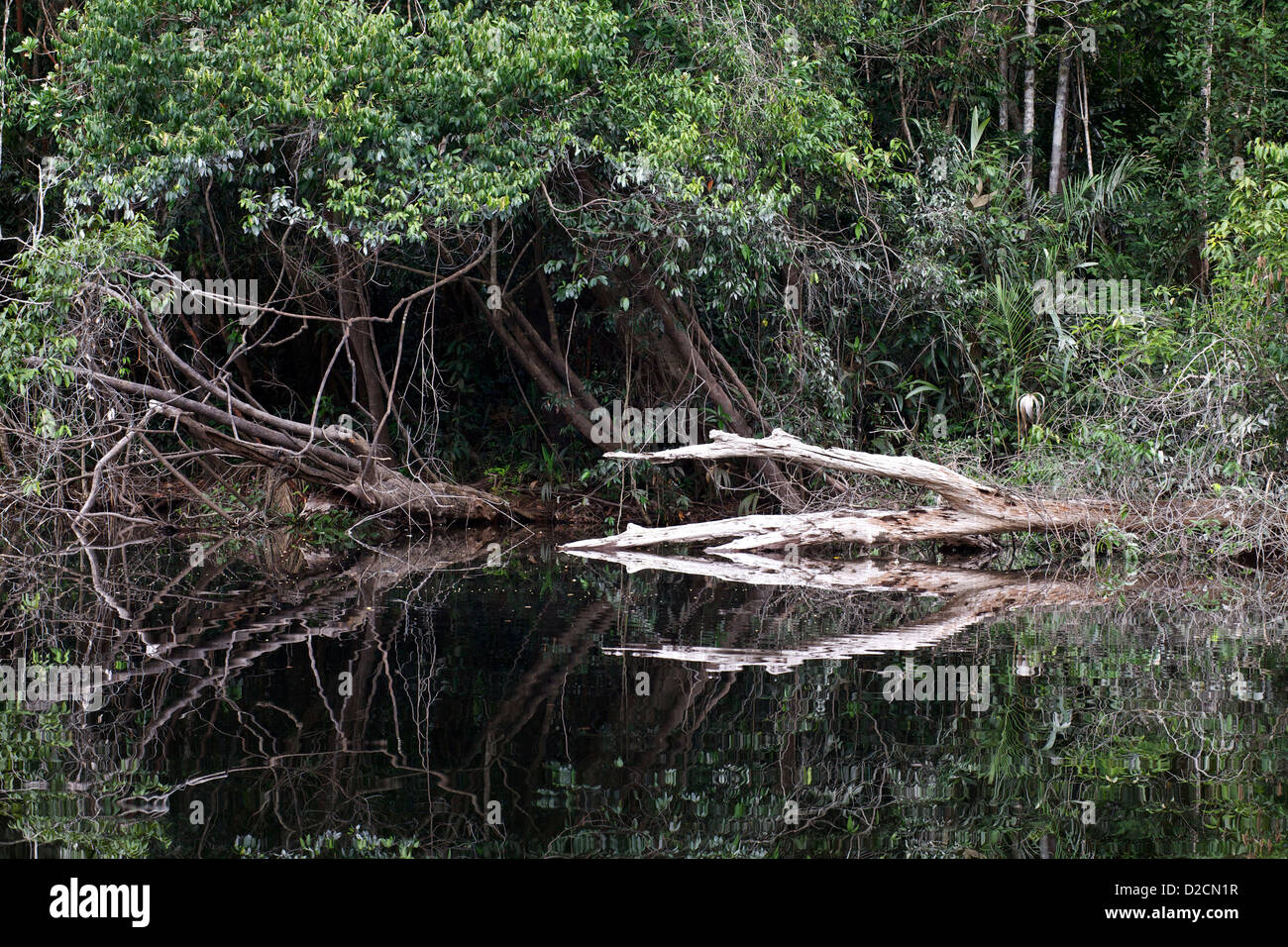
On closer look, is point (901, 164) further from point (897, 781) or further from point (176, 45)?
point (897, 781)

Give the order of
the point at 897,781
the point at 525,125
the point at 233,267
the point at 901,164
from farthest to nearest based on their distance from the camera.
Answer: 1. the point at 901,164
2. the point at 233,267
3. the point at 525,125
4. the point at 897,781

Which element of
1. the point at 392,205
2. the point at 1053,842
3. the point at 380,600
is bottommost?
the point at 1053,842

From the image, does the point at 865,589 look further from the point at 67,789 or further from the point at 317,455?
the point at 317,455

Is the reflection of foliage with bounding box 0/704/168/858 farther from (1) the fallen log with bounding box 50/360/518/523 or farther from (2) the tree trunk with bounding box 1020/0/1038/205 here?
(2) the tree trunk with bounding box 1020/0/1038/205

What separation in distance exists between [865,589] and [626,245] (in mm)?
4661

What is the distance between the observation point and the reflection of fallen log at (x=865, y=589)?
5945 mm

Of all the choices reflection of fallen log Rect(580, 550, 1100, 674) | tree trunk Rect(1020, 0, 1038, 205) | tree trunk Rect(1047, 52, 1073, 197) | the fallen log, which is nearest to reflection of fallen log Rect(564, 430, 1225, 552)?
reflection of fallen log Rect(580, 550, 1100, 674)

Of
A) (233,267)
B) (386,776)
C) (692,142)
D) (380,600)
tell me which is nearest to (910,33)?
(692,142)

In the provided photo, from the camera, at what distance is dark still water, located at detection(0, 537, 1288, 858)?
3.50 m

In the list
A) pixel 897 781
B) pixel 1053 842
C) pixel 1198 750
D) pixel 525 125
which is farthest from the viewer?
pixel 525 125

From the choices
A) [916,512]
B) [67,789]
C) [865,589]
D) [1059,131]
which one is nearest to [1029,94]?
[1059,131]

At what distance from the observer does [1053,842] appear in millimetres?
3432

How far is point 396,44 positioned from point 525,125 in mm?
1339

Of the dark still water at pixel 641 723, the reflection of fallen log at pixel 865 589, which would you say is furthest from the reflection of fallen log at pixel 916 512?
the dark still water at pixel 641 723
